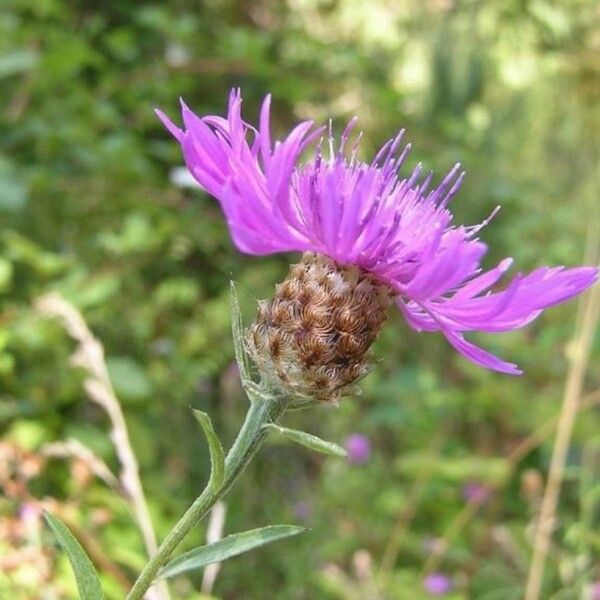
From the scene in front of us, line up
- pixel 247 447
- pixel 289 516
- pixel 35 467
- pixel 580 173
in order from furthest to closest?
pixel 580 173
pixel 289 516
pixel 35 467
pixel 247 447

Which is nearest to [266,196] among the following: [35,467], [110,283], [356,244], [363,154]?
[356,244]

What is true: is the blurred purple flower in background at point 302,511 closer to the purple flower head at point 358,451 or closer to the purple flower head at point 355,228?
the purple flower head at point 358,451

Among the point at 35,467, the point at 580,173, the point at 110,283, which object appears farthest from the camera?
the point at 580,173

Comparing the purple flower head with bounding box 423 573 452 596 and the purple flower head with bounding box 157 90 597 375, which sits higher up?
the purple flower head with bounding box 157 90 597 375

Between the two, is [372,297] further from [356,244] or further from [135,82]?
[135,82]

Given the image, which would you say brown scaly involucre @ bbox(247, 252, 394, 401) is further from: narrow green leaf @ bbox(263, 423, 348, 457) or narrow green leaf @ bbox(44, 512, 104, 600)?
narrow green leaf @ bbox(44, 512, 104, 600)

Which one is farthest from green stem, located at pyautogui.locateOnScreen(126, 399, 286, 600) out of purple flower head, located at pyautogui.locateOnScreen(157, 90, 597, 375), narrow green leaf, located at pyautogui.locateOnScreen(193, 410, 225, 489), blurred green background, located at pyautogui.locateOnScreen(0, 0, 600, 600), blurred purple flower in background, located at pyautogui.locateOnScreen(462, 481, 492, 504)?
blurred purple flower in background, located at pyautogui.locateOnScreen(462, 481, 492, 504)
